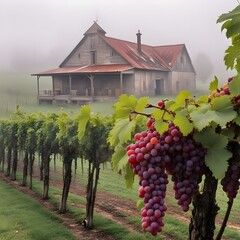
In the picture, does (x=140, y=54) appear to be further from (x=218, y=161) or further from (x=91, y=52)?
(x=218, y=161)

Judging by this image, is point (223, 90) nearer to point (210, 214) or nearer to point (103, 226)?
point (210, 214)

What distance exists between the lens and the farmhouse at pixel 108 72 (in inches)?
1711

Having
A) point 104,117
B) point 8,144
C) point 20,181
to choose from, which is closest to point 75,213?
point 104,117

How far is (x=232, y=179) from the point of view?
6.61 feet

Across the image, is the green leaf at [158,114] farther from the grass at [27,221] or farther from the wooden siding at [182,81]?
the wooden siding at [182,81]

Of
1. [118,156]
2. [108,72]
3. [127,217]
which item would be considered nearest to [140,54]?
[108,72]

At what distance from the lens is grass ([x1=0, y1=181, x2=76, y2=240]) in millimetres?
11828

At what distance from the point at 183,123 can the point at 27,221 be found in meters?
12.5

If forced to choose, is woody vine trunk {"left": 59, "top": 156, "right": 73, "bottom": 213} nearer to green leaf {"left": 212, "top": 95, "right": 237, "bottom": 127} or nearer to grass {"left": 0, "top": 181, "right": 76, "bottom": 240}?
grass {"left": 0, "top": 181, "right": 76, "bottom": 240}

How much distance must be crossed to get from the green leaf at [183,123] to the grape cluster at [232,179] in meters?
0.37

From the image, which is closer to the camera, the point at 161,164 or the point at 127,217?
the point at 161,164

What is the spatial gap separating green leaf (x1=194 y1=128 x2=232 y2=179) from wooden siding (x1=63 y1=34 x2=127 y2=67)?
4389cm

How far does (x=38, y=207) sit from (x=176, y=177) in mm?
14276

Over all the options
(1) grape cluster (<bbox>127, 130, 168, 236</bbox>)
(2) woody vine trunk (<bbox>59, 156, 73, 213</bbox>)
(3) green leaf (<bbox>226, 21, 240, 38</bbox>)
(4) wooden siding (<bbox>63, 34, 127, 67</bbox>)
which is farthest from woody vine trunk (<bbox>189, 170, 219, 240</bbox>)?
(4) wooden siding (<bbox>63, 34, 127, 67</bbox>)
